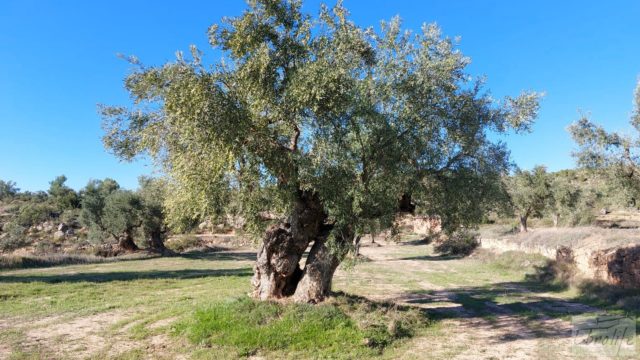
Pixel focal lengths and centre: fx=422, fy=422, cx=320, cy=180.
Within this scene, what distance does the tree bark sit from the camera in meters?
14.7

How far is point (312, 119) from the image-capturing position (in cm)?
1252

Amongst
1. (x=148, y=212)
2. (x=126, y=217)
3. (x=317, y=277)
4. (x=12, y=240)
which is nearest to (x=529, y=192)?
(x=317, y=277)

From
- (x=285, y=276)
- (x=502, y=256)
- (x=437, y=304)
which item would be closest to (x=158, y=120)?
(x=285, y=276)

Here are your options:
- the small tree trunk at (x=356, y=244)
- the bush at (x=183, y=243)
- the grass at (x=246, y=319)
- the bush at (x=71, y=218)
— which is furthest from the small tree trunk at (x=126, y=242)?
the small tree trunk at (x=356, y=244)

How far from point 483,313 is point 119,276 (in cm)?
2351

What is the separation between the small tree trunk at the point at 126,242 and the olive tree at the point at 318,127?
123 ft

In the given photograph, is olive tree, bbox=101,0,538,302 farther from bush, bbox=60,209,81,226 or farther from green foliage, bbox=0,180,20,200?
green foliage, bbox=0,180,20,200

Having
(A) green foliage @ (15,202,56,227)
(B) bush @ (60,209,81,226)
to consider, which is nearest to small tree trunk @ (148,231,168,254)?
(B) bush @ (60,209,81,226)

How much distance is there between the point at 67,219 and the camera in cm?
6450

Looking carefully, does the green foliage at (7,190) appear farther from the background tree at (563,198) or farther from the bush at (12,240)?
the background tree at (563,198)

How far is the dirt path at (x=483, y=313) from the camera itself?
1176 centimetres

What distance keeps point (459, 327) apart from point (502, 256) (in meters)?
22.2

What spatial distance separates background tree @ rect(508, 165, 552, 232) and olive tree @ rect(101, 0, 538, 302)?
34291 mm

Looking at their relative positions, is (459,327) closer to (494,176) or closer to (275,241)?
(494,176)
